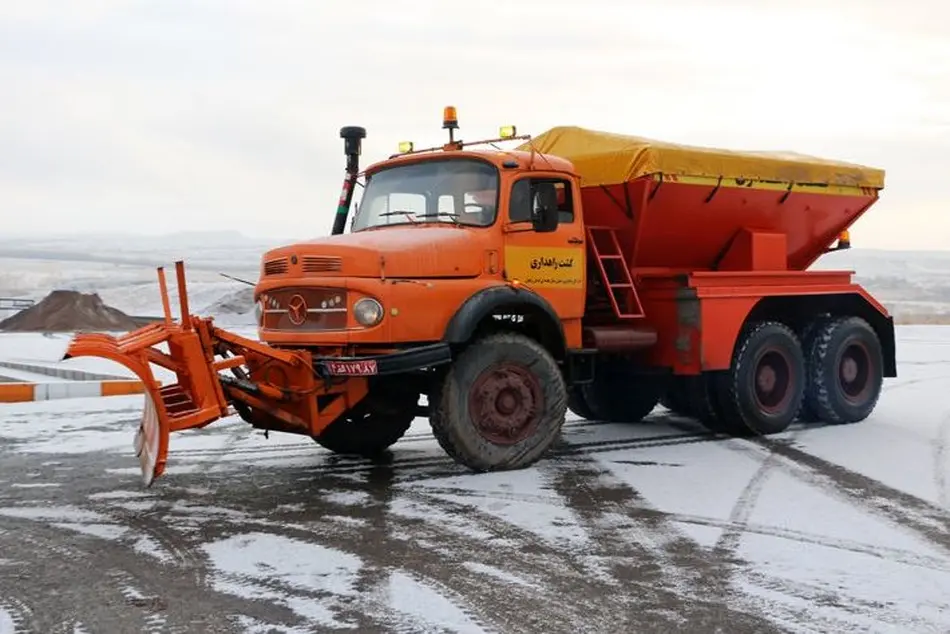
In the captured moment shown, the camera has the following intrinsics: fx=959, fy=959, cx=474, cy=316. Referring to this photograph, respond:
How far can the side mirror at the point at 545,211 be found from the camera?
7961 millimetres

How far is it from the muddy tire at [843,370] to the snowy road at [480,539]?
1233 millimetres

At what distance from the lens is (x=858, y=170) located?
437 inches

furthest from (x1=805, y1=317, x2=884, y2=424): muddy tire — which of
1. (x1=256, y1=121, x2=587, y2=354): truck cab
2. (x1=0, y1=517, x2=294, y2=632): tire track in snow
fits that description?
(x1=0, y1=517, x2=294, y2=632): tire track in snow

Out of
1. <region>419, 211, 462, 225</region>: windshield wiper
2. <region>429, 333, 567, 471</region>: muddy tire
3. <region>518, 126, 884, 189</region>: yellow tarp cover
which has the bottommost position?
<region>429, 333, 567, 471</region>: muddy tire

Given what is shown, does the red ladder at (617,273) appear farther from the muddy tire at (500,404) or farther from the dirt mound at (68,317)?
the dirt mound at (68,317)

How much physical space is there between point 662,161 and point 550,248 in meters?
1.70

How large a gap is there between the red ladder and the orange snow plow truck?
0.02 metres

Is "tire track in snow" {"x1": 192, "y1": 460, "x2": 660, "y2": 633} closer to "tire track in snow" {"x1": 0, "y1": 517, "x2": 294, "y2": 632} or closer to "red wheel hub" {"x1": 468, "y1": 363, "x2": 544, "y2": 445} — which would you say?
"tire track in snow" {"x1": 0, "y1": 517, "x2": 294, "y2": 632}

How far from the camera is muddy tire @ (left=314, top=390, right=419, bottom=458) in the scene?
26.6 feet

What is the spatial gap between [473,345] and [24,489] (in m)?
3.56

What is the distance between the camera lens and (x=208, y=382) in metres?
6.79

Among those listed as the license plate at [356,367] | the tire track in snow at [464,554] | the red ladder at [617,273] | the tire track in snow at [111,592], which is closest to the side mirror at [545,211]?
the red ladder at [617,273]

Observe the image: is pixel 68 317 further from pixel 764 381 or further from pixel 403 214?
pixel 764 381

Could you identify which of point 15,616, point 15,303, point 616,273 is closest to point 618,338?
point 616,273
